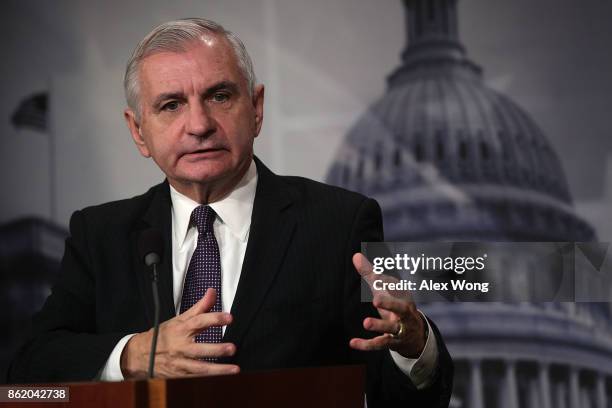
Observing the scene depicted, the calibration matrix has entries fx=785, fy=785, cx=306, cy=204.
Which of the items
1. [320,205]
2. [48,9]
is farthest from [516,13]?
[48,9]

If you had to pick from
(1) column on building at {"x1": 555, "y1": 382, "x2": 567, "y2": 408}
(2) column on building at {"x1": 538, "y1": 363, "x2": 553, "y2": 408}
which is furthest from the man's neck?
(1) column on building at {"x1": 555, "y1": 382, "x2": 567, "y2": 408}

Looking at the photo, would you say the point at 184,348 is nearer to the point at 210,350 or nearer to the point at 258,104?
the point at 210,350

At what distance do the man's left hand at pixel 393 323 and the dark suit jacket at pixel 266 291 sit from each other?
104 millimetres

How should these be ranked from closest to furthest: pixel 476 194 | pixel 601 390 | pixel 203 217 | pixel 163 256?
pixel 163 256 < pixel 203 217 < pixel 601 390 < pixel 476 194

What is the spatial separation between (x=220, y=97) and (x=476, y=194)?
6.28 ft

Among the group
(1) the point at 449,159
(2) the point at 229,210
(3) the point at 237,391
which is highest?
(1) the point at 449,159

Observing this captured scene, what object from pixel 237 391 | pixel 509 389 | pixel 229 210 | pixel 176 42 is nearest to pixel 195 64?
pixel 176 42

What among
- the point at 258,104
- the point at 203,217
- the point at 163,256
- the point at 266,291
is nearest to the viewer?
the point at 163,256

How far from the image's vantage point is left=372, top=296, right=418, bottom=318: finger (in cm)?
161

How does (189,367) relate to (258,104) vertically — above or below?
below

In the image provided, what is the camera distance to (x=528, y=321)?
3.59 m

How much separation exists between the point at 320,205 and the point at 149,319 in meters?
0.56

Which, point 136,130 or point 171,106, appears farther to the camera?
point 136,130

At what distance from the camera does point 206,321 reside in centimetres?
150
